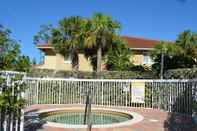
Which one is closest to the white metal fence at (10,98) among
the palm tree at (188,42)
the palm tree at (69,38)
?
the palm tree at (69,38)

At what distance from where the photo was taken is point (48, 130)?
37.4 feet

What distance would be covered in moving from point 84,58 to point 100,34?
996cm

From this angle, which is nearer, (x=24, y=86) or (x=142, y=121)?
(x=24, y=86)

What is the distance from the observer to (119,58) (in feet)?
112

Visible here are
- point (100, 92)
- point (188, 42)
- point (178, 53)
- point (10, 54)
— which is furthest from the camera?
point (188, 42)

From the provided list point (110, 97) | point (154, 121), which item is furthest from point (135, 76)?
point (154, 121)

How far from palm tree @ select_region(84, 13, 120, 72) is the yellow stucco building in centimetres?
810

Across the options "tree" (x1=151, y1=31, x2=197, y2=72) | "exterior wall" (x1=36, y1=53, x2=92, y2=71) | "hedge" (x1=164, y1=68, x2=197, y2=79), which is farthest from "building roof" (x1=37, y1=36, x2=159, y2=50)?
"hedge" (x1=164, y1=68, x2=197, y2=79)

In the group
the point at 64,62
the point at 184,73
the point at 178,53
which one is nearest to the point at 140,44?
the point at 178,53

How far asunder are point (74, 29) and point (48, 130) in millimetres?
25464

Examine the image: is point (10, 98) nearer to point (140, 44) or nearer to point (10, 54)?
point (10, 54)

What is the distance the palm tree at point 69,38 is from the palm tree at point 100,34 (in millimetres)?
2460

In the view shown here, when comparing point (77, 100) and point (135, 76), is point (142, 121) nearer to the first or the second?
point (77, 100)

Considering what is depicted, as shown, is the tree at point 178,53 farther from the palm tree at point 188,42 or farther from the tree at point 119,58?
the tree at point 119,58
